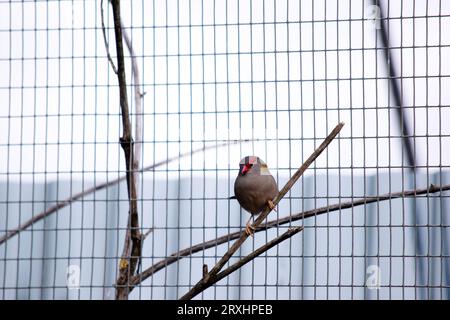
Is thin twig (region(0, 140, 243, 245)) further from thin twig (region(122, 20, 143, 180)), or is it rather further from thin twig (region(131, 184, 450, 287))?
thin twig (region(131, 184, 450, 287))

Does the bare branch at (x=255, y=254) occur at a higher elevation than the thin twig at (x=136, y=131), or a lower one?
lower

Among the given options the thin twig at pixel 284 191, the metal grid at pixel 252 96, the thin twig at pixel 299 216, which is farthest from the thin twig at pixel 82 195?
the thin twig at pixel 284 191

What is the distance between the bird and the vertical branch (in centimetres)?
35

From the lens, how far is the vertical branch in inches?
100

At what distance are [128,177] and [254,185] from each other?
1.32 feet

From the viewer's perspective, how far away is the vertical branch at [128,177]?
8.34 ft

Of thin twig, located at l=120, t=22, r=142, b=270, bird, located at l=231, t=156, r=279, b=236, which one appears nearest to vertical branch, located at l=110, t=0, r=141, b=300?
thin twig, located at l=120, t=22, r=142, b=270

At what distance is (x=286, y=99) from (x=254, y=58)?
0.18 meters

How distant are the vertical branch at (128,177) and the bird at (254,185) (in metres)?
0.35

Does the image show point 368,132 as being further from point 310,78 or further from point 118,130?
point 118,130

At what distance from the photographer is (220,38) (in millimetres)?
2648

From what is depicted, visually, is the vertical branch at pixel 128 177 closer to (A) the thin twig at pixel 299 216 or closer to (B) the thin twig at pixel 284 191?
(A) the thin twig at pixel 299 216

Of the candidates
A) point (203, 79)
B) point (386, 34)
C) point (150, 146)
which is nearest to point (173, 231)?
point (150, 146)

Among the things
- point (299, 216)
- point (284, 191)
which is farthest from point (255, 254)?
point (299, 216)
